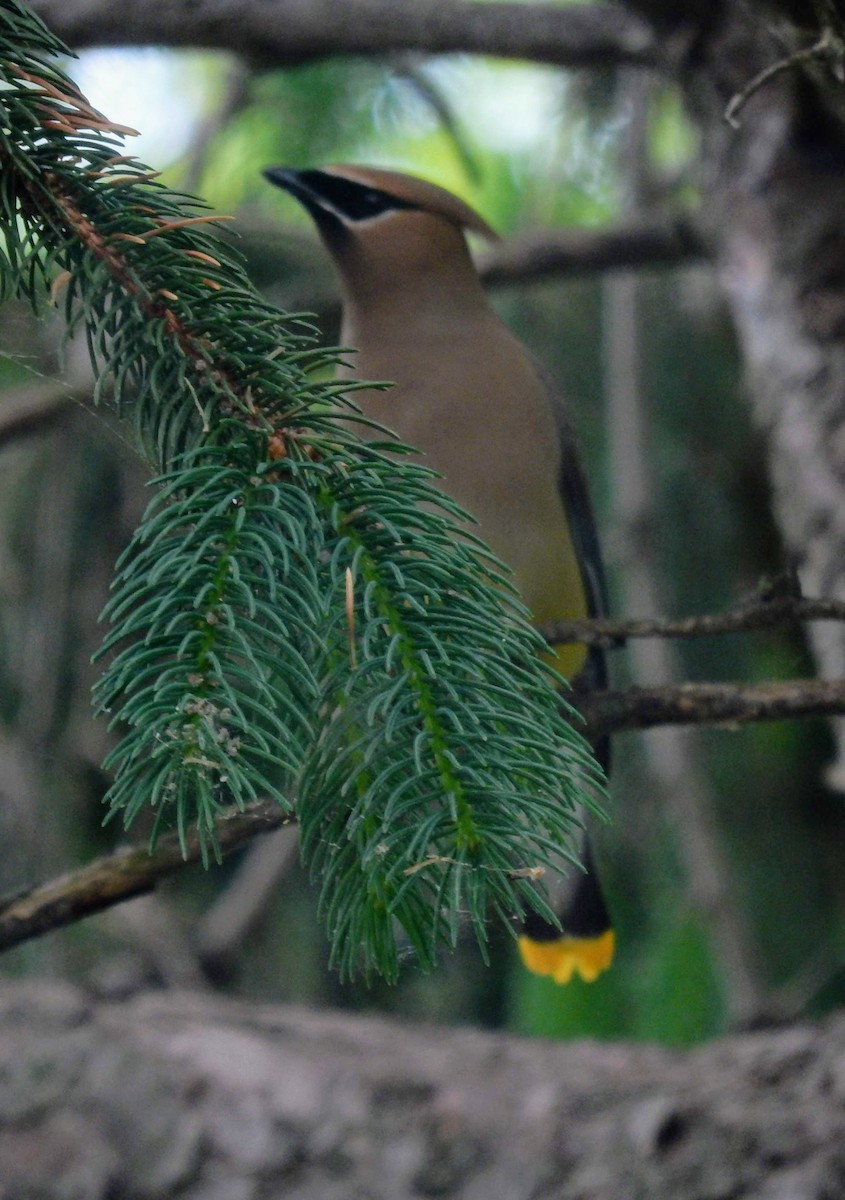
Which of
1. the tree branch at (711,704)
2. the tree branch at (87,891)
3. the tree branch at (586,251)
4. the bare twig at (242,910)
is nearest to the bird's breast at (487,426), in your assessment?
the tree branch at (711,704)

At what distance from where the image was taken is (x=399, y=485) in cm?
110

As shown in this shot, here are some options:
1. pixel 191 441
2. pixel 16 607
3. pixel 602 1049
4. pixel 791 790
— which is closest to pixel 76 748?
pixel 16 607

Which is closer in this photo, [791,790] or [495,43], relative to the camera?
[495,43]

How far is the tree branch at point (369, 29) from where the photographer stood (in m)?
2.77

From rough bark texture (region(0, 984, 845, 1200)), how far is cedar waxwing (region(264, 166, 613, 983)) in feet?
0.88

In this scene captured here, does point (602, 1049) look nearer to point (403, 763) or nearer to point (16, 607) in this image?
point (16, 607)

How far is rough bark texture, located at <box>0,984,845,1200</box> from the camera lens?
1.98m

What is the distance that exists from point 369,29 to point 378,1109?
6.87ft

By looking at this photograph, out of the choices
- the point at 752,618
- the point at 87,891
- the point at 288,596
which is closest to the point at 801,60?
the point at 752,618

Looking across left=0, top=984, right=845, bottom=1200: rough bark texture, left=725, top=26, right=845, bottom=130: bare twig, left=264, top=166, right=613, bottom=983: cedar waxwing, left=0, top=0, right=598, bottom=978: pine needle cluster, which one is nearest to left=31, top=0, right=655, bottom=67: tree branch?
left=264, top=166, right=613, bottom=983: cedar waxwing

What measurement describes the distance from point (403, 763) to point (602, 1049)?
1808 millimetres

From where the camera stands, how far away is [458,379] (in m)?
Result: 2.13

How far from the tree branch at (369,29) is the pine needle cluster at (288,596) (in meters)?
1.80

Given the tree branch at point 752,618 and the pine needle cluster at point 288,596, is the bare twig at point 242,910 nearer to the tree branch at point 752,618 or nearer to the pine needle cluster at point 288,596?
the tree branch at point 752,618
